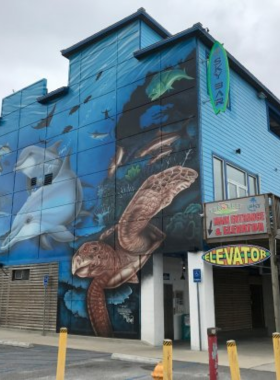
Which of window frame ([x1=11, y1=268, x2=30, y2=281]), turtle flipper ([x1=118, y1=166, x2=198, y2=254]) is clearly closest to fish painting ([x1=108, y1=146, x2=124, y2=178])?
turtle flipper ([x1=118, y1=166, x2=198, y2=254])

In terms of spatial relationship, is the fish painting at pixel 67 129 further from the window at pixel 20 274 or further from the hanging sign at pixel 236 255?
the hanging sign at pixel 236 255

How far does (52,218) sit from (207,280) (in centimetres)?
883

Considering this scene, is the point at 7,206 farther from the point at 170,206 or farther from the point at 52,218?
the point at 170,206

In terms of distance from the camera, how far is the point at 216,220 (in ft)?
47.7

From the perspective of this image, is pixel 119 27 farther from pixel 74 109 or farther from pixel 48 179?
pixel 48 179

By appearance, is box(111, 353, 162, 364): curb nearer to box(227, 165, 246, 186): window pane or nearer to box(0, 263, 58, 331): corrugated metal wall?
box(0, 263, 58, 331): corrugated metal wall

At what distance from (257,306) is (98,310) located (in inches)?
376

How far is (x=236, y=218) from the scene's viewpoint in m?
14.1

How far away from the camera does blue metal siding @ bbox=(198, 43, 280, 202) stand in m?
16.6

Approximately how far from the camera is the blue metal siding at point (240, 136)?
16562mm

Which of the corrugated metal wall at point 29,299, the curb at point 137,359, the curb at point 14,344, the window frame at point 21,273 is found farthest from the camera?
the window frame at point 21,273

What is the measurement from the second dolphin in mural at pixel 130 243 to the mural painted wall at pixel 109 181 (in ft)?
0.14

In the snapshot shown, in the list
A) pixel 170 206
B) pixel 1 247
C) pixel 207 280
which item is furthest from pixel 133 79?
pixel 1 247

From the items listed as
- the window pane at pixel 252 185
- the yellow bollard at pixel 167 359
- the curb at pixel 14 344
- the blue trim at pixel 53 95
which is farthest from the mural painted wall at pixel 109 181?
the yellow bollard at pixel 167 359
